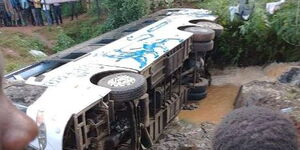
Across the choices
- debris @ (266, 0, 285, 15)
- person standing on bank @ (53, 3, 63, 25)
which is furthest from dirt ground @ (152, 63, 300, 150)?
person standing on bank @ (53, 3, 63, 25)

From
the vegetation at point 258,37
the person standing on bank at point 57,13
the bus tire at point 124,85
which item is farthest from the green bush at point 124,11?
the bus tire at point 124,85

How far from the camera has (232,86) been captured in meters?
11.7

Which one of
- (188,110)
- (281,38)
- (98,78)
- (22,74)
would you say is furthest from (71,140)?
(281,38)

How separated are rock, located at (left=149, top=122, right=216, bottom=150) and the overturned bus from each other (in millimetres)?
269

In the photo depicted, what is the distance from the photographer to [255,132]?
5.28ft

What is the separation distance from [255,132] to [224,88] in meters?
10.1

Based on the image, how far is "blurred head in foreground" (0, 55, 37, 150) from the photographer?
0.92 metres

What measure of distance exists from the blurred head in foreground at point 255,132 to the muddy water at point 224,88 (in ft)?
24.2

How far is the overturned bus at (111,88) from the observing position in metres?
4.64

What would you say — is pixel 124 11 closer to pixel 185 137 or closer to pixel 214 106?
pixel 214 106

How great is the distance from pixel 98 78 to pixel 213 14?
21.3 ft

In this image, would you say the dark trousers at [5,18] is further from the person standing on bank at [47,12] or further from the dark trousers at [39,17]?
the person standing on bank at [47,12]

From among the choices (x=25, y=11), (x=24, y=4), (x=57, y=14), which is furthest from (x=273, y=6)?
(x=25, y=11)

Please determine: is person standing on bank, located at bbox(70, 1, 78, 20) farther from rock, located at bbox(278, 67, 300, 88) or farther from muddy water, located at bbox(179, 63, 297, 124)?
rock, located at bbox(278, 67, 300, 88)
